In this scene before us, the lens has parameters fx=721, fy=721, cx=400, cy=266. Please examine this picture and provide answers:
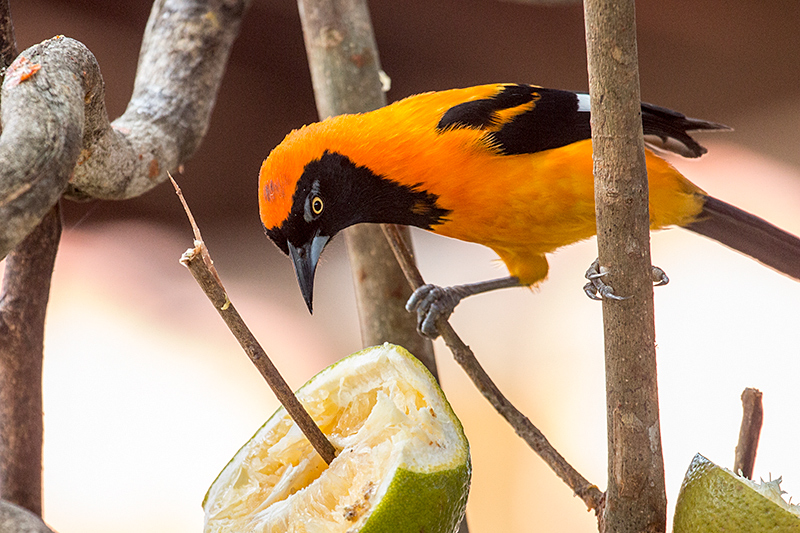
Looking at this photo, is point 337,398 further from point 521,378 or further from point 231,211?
point 231,211

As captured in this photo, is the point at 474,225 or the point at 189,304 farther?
the point at 189,304

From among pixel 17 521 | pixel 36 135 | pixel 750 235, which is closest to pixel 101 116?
pixel 36 135

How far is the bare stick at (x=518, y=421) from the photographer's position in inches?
28.6

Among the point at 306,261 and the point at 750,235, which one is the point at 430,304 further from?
the point at 750,235

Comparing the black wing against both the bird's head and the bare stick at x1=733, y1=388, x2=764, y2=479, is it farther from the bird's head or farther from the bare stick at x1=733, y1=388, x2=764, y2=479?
the bare stick at x1=733, y1=388, x2=764, y2=479

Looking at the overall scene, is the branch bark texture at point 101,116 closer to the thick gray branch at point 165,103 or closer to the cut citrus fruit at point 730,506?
the thick gray branch at point 165,103

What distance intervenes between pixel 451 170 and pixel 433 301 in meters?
0.23

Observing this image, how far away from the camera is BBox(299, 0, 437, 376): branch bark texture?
3.59 ft

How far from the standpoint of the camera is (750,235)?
3.58 feet

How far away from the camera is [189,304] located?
219cm

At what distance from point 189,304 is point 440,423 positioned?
1.69 metres

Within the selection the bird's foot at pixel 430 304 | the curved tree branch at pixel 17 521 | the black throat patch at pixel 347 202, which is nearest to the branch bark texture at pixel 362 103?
the bird's foot at pixel 430 304

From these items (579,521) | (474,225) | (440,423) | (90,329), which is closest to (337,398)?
(440,423)

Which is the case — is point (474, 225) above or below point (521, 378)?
above
